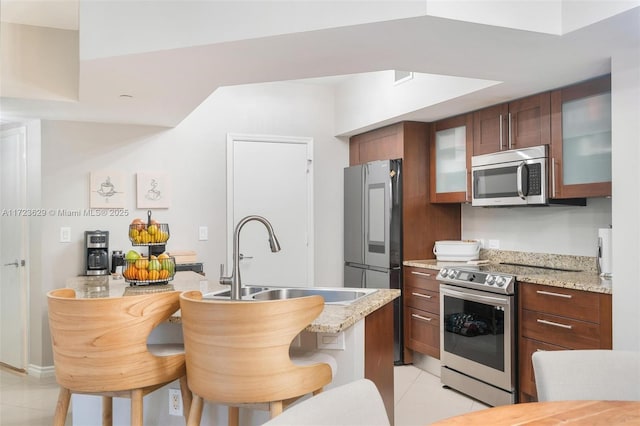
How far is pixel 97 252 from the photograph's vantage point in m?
4.46

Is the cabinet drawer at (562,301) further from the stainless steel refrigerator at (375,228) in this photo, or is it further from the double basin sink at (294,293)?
the stainless steel refrigerator at (375,228)

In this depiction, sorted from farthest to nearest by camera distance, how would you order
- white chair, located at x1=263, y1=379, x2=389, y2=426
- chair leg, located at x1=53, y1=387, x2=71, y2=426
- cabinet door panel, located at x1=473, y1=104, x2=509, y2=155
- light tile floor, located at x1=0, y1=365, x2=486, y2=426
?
1. cabinet door panel, located at x1=473, y1=104, x2=509, y2=155
2. light tile floor, located at x1=0, y1=365, x2=486, y2=426
3. chair leg, located at x1=53, y1=387, x2=71, y2=426
4. white chair, located at x1=263, y1=379, x2=389, y2=426

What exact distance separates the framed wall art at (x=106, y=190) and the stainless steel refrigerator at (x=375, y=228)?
215 centimetres

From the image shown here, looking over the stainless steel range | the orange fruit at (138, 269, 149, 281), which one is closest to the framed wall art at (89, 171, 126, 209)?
the orange fruit at (138, 269, 149, 281)

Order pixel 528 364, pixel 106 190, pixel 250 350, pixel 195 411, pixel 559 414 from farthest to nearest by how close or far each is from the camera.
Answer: pixel 106 190
pixel 528 364
pixel 195 411
pixel 250 350
pixel 559 414

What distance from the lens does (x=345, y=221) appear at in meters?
5.48

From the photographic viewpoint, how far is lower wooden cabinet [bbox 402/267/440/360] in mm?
4277

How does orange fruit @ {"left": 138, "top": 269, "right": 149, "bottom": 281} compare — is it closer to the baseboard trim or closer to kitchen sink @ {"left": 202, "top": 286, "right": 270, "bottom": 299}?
kitchen sink @ {"left": 202, "top": 286, "right": 270, "bottom": 299}

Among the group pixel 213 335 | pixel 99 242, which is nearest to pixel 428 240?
pixel 99 242

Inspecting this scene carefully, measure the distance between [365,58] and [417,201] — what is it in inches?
83.3

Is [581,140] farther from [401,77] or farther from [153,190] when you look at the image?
[153,190]

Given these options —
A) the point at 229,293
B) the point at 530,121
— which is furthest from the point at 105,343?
the point at 530,121

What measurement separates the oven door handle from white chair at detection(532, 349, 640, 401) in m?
1.80

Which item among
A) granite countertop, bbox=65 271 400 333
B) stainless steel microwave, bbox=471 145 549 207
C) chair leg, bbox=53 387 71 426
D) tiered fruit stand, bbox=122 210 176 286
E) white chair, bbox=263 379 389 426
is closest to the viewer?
white chair, bbox=263 379 389 426
